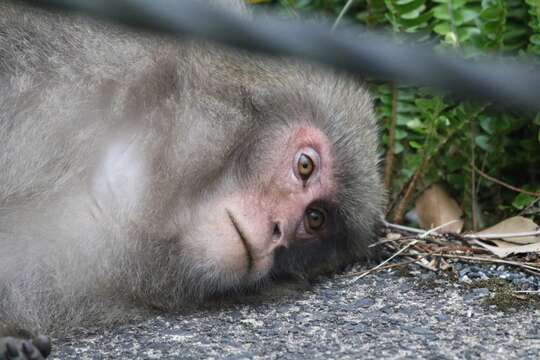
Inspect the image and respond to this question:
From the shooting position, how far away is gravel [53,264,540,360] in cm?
289

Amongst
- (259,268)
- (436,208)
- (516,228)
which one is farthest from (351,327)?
(436,208)

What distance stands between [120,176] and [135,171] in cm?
6

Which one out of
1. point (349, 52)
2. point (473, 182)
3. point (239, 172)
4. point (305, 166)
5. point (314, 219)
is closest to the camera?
point (349, 52)

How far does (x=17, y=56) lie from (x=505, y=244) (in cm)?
236

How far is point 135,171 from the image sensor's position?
3.32 m

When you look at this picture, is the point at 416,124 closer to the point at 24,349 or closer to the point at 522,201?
the point at 522,201

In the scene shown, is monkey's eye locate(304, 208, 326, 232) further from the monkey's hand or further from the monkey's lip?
the monkey's hand

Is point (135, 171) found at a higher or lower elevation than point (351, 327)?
higher

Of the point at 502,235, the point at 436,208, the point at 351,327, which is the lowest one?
the point at 351,327

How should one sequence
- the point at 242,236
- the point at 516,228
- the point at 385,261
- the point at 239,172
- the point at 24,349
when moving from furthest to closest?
the point at 516,228 < the point at 385,261 < the point at 239,172 < the point at 242,236 < the point at 24,349

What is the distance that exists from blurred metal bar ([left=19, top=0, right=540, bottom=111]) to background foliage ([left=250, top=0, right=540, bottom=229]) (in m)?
3.22

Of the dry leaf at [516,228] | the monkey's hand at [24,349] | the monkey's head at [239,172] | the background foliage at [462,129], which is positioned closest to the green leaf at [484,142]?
the background foliage at [462,129]

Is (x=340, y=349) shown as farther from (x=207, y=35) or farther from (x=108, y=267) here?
(x=207, y=35)

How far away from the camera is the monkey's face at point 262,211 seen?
3328mm
